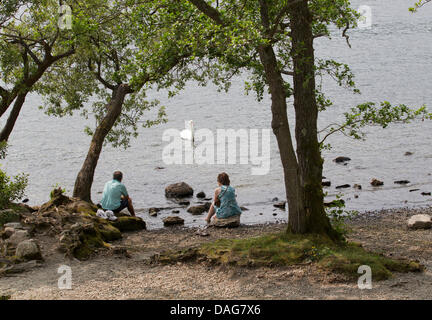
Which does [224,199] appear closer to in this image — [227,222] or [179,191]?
[227,222]

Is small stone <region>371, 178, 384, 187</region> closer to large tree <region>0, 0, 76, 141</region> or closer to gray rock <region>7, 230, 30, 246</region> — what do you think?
large tree <region>0, 0, 76, 141</region>

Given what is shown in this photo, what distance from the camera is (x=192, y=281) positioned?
1295 centimetres

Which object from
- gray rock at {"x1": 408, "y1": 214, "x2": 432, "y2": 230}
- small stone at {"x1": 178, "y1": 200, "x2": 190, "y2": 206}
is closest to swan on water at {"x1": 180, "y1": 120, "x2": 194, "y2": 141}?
small stone at {"x1": 178, "y1": 200, "x2": 190, "y2": 206}

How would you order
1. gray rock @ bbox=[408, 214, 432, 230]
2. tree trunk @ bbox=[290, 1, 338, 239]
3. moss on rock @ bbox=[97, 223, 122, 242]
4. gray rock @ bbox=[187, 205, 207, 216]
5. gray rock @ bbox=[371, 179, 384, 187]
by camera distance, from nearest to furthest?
tree trunk @ bbox=[290, 1, 338, 239], moss on rock @ bbox=[97, 223, 122, 242], gray rock @ bbox=[408, 214, 432, 230], gray rock @ bbox=[187, 205, 207, 216], gray rock @ bbox=[371, 179, 384, 187]

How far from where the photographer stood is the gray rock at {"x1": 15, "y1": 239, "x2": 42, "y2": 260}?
14.4 m

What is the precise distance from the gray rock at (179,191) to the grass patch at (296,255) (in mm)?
14461

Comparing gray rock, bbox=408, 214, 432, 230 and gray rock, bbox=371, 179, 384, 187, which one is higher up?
gray rock, bbox=371, 179, 384, 187

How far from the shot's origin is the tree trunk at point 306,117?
14164 millimetres

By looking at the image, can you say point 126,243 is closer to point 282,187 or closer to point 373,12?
point 282,187

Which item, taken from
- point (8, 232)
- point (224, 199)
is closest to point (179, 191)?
point (224, 199)

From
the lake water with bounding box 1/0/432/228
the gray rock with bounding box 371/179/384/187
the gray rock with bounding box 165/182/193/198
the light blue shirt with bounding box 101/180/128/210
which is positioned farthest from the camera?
the gray rock with bounding box 371/179/384/187

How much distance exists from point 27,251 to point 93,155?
8395mm

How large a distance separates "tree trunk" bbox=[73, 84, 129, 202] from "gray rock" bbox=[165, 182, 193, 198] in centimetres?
768
